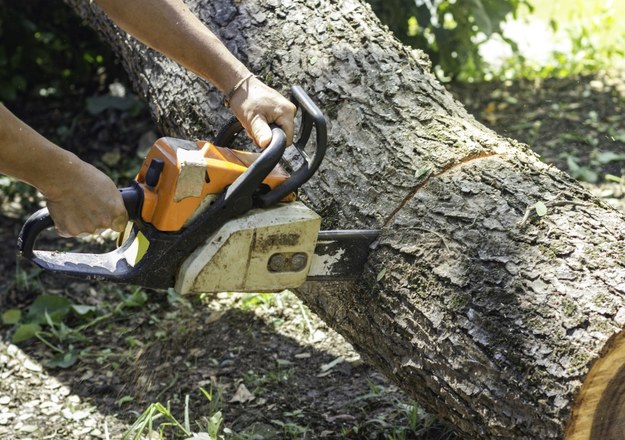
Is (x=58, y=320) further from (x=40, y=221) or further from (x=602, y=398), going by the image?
(x=602, y=398)

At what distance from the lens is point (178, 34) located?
2.62 meters

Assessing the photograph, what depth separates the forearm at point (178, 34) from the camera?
2.61 meters

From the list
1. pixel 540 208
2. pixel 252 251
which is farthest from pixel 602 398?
pixel 252 251

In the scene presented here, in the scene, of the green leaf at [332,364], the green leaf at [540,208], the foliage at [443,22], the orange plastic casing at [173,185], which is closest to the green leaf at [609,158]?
the foliage at [443,22]

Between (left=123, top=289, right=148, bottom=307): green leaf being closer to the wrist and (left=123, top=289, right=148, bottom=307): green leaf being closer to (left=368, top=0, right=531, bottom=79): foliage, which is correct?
the wrist

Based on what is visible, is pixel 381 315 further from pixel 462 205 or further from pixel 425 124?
pixel 425 124

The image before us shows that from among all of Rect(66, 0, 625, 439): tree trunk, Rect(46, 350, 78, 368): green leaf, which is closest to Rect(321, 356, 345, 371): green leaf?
Rect(66, 0, 625, 439): tree trunk

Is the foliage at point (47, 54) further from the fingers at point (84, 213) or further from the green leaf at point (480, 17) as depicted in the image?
the fingers at point (84, 213)

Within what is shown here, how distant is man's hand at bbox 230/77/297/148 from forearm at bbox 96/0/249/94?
81 mm

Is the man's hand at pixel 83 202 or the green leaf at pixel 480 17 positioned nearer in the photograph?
the man's hand at pixel 83 202

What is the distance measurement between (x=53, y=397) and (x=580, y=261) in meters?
2.13

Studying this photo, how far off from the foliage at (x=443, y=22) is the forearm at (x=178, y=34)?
2.34m

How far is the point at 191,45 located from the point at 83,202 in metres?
0.65

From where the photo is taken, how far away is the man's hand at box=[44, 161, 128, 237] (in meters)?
2.25
